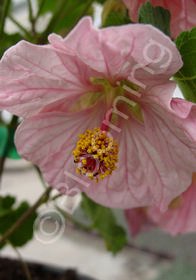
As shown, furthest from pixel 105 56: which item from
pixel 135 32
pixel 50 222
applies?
pixel 50 222

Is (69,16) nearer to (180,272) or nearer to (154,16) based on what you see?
(154,16)

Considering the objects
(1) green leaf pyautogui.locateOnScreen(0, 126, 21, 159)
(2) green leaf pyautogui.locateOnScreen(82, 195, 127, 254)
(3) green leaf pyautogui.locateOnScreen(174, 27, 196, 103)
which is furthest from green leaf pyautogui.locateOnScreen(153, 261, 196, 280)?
(3) green leaf pyautogui.locateOnScreen(174, 27, 196, 103)

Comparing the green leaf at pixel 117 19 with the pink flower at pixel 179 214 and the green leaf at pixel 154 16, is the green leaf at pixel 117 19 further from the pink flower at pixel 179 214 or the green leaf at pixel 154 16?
the pink flower at pixel 179 214

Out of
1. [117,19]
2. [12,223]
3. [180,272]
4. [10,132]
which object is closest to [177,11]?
[117,19]

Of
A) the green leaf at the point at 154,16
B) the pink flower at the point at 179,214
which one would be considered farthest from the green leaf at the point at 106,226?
the green leaf at the point at 154,16

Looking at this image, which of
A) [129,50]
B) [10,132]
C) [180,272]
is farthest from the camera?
[180,272]

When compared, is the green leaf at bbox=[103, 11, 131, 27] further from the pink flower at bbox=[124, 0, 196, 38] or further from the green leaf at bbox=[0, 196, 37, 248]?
the green leaf at bbox=[0, 196, 37, 248]
